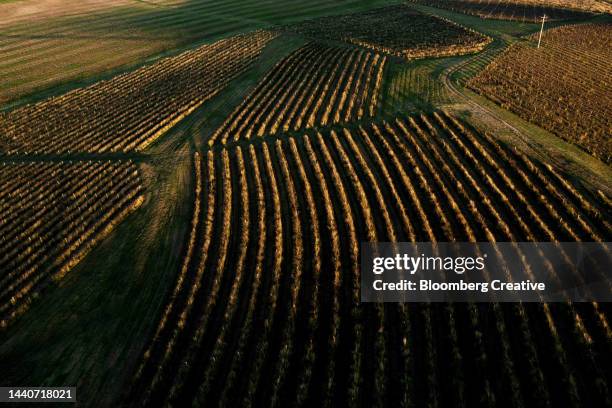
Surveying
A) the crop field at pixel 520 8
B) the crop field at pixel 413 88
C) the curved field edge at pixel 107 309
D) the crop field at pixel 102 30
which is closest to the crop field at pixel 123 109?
the crop field at pixel 102 30

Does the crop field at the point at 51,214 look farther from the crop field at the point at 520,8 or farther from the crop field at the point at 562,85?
the crop field at the point at 520,8

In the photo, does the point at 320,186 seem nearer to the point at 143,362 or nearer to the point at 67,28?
the point at 143,362

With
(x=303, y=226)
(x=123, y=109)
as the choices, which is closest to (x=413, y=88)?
(x=303, y=226)

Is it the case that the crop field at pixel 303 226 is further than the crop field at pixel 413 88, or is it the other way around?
the crop field at pixel 413 88

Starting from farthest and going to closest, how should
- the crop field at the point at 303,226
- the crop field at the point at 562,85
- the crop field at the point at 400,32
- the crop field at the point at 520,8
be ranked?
the crop field at the point at 520,8 < the crop field at the point at 400,32 < the crop field at the point at 562,85 < the crop field at the point at 303,226

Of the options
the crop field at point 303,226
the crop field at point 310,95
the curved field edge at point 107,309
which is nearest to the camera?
the crop field at point 303,226

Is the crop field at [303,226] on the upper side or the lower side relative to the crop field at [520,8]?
lower
